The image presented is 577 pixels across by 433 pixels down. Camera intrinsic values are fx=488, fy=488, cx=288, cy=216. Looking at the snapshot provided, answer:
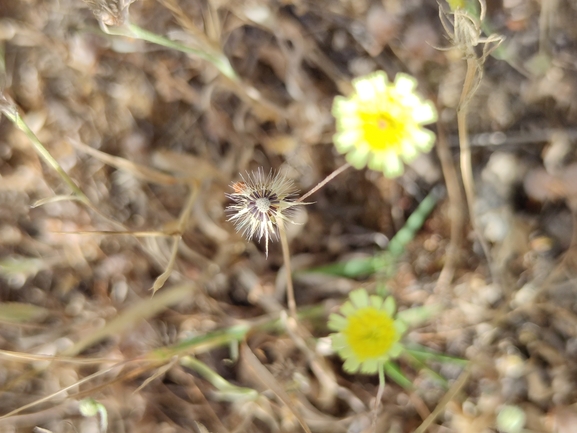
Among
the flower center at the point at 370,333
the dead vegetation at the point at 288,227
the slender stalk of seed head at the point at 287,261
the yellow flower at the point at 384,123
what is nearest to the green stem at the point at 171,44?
the dead vegetation at the point at 288,227

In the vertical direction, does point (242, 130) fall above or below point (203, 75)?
below

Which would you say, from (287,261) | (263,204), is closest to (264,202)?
(263,204)

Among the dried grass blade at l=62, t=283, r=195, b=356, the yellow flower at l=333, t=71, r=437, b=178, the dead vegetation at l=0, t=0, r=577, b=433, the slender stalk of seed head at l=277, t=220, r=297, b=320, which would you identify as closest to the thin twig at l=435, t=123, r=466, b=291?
the dead vegetation at l=0, t=0, r=577, b=433

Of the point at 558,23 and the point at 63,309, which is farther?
the point at 63,309

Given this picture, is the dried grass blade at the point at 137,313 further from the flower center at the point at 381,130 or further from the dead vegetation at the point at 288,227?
the flower center at the point at 381,130

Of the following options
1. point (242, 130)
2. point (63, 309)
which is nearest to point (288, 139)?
point (242, 130)

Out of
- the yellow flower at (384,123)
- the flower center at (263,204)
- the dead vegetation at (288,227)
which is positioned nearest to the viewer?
the flower center at (263,204)

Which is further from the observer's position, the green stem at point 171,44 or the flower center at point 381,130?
the flower center at point 381,130

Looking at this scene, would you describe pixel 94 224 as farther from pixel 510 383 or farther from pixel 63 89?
pixel 510 383
